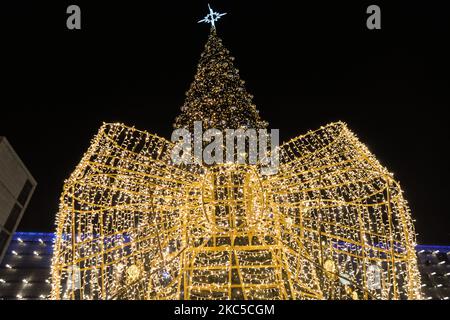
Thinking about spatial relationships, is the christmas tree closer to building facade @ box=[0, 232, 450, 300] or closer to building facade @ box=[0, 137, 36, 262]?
building facade @ box=[0, 232, 450, 300]

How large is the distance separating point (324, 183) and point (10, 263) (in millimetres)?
16395

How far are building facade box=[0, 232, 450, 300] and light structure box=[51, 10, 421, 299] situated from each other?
1264cm

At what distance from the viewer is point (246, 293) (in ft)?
15.3

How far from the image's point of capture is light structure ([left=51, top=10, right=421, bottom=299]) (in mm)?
4203

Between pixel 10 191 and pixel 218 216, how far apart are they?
18185 millimetres

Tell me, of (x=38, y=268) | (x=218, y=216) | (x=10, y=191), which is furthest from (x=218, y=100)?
(x=10, y=191)

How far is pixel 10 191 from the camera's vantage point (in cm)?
1923

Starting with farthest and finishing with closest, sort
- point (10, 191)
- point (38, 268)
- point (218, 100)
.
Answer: point (10, 191)
point (38, 268)
point (218, 100)

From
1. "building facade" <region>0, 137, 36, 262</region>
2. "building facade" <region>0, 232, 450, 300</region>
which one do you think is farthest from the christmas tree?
"building facade" <region>0, 137, 36, 262</region>

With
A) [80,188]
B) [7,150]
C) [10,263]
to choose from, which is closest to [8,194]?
[7,150]

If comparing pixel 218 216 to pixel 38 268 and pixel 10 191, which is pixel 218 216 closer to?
pixel 38 268

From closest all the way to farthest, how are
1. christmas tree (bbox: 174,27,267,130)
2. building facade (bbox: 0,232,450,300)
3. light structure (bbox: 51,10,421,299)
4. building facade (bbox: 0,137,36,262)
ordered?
light structure (bbox: 51,10,421,299), christmas tree (bbox: 174,27,267,130), building facade (bbox: 0,232,450,300), building facade (bbox: 0,137,36,262)
